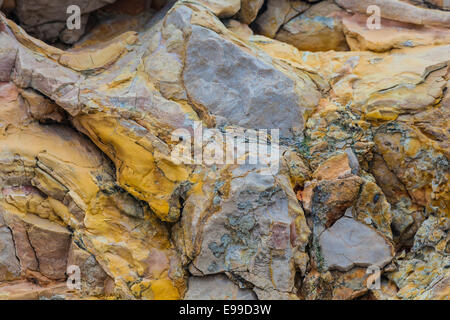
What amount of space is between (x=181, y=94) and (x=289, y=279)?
1640mm

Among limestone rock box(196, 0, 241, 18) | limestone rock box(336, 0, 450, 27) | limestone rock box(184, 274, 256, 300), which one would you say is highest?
limestone rock box(196, 0, 241, 18)

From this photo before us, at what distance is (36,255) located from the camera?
142 inches

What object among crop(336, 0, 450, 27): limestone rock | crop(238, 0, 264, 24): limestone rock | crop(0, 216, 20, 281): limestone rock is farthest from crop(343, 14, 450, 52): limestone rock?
crop(0, 216, 20, 281): limestone rock

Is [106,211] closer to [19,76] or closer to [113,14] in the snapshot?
[19,76]

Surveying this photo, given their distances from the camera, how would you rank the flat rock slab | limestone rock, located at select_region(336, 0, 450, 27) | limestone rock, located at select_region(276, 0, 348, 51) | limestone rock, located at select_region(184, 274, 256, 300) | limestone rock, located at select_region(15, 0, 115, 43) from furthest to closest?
limestone rock, located at select_region(276, 0, 348, 51) → limestone rock, located at select_region(336, 0, 450, 27) → limestone rock, located at select_region(15, 0, 115, 43) → the flat rock slab → limestone rock, located at select_region(184, 274, 256, 300)

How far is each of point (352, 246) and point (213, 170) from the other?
3.75ft

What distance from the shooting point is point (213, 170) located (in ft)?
11.1

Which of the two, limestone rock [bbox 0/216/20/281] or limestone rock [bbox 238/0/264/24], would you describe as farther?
limestone rock [bbox 238/0/264/24]

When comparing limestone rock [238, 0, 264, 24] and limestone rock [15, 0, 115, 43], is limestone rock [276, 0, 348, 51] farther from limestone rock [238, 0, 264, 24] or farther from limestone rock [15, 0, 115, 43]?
limestone rock [15, 0, 115, 43]

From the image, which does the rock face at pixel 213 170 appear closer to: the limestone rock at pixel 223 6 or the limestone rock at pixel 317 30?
the limestone rock at pixel 223 6

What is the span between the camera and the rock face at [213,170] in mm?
3311

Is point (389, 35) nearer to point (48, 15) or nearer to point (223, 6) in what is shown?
point (223, 6)

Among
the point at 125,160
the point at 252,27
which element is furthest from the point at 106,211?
the point at 252,27

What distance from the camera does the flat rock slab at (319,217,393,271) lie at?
3.38 meters
